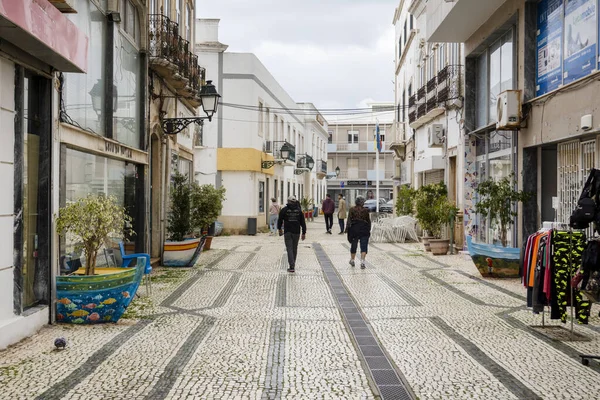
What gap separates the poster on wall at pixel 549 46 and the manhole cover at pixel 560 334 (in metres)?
5.05

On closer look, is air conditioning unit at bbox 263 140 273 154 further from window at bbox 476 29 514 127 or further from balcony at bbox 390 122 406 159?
window at bbox 476 29 514 127

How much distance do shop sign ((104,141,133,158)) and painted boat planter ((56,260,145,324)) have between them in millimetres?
3368

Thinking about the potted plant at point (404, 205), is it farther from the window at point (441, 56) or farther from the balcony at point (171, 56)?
the balcony at point (171, 56)

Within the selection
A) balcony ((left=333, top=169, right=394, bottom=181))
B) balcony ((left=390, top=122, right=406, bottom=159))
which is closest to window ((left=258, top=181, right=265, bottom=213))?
balcony ((left=390, top=122, right=406, bottom=159))

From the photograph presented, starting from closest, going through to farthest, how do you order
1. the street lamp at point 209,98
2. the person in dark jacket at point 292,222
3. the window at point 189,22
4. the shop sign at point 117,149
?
the shop sign at point 117,149 < the person in dark jacket at point 292,222 < the street lamp at point 209,98 < the window at point 189,22

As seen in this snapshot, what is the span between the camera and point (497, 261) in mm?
11695

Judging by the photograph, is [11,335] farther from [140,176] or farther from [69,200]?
[140,176]

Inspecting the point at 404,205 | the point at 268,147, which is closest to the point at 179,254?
the point at 404,205

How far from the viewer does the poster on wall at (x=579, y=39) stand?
31.3 feet

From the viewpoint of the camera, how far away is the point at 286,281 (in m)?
11.7

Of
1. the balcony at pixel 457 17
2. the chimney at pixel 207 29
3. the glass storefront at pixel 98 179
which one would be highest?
the chimney at pixel 207 29

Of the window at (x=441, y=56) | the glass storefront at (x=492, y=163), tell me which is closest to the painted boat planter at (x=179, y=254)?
the glass storefront at (x=492, y=163)

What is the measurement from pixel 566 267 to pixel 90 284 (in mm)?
5248

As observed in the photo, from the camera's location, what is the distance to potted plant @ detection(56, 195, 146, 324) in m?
7.51
